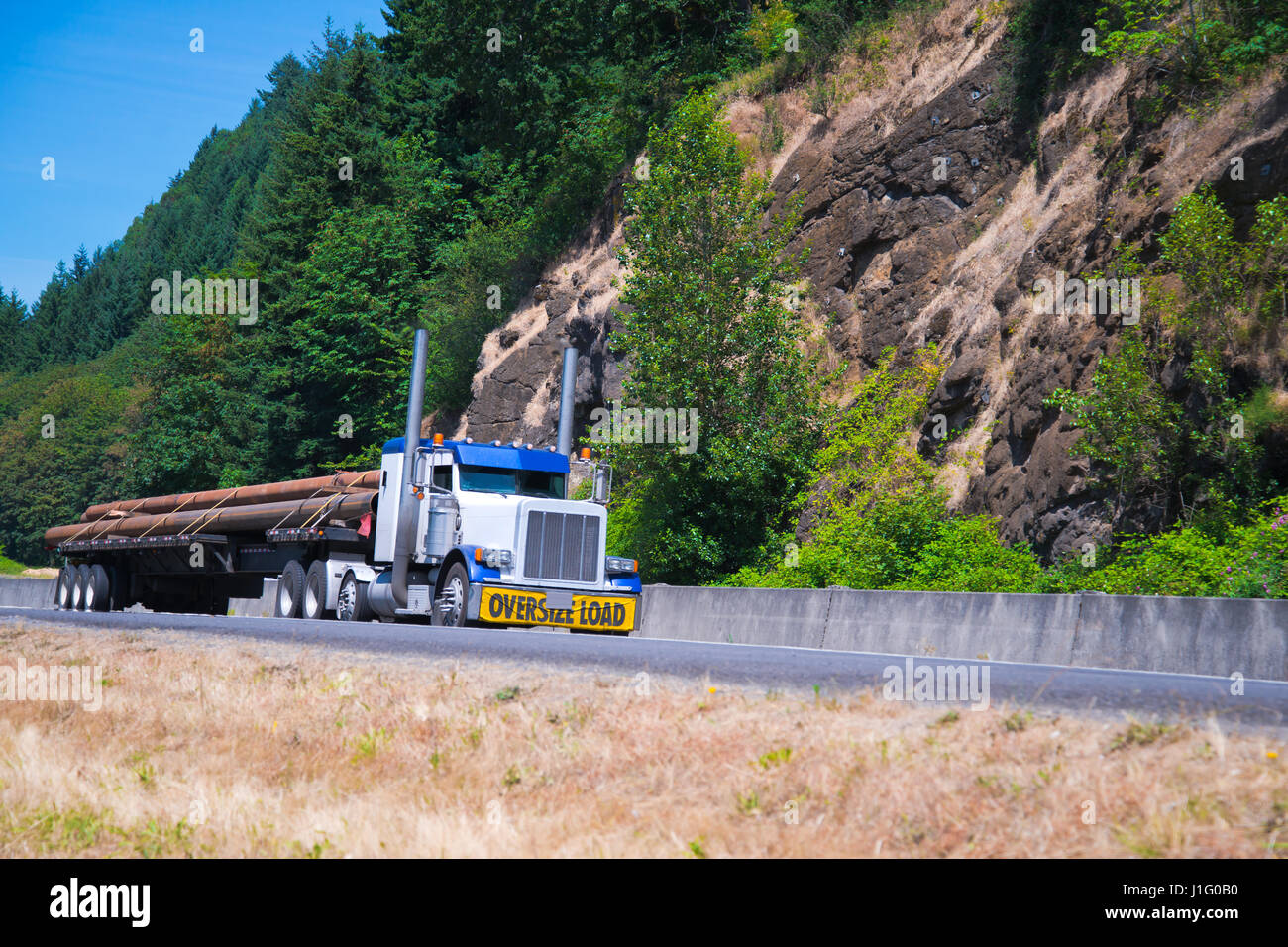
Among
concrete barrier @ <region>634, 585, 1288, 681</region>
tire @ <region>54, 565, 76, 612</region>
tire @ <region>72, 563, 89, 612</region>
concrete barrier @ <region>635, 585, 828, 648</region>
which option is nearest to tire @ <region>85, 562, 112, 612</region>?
tire @ <region>72, 563, 89, 612</region>

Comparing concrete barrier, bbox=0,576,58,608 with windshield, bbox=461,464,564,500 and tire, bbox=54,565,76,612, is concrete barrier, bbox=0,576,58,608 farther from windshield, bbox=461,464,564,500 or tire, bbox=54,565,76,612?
windshield, bbox=461,464,564,500

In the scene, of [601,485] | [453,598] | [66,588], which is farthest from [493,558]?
[66,588]

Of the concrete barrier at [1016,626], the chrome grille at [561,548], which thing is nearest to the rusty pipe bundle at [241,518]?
the chrome grille at [561,548]

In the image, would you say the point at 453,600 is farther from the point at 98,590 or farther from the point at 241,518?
the point at 98,590

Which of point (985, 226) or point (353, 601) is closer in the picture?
point (353, 601)

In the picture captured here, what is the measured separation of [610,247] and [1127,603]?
2744 centimetres

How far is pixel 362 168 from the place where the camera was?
2285 inches

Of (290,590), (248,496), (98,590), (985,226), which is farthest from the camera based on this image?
(98,590)

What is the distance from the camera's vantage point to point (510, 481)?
1966cm

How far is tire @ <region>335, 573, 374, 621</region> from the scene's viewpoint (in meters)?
21.1

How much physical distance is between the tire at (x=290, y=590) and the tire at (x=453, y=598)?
519cm

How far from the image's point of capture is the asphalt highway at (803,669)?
23.6 feet

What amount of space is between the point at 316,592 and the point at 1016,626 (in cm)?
1330
